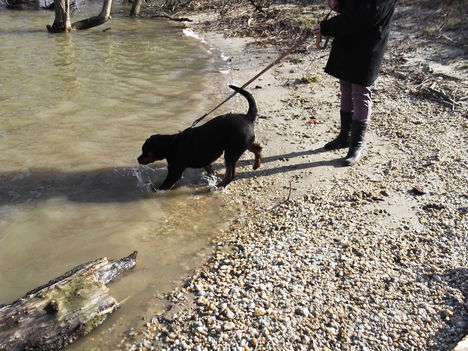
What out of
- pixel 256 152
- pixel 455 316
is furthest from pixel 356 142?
pixel 455 316

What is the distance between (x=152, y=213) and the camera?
474 centimetres

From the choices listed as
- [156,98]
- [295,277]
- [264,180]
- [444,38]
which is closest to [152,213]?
[264,180]

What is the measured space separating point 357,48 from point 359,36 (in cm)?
13

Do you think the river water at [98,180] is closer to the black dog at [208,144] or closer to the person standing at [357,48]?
the black dog at [208,144]

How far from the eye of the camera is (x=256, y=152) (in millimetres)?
5352

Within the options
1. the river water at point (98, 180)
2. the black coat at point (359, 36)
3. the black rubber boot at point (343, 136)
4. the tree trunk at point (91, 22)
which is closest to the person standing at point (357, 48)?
the black coat at point (359, 36)

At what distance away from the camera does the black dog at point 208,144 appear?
15.8 ft

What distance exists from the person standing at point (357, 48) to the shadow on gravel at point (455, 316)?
84.6 inches

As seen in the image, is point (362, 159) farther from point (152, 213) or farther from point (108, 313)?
point (108, 313)

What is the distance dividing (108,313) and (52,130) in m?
4.32

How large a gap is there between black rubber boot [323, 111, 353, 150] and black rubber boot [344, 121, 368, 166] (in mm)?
339

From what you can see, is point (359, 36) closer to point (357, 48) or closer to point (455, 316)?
point (357, 48)

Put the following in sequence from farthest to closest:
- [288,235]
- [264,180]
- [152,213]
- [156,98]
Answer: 1. [156,98]
2. [264,180]
3. [152,213]
4. [288,235]

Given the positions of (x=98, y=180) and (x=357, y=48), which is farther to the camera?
(x=98, y=180)
